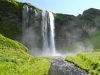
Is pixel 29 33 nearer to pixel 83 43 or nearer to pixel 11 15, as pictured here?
pixel 11 15

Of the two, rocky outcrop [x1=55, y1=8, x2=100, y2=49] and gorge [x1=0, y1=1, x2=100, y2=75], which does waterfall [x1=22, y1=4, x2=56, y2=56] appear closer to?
gorge [x1=0, y1=1, x2=100, y2=75]

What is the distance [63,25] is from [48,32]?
16639 mm

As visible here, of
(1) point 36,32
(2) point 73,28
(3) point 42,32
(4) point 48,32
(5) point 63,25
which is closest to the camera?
(1) point 36,32

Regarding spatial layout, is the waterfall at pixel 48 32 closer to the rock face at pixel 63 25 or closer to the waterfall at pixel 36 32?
the waterfall at pixel 36 32

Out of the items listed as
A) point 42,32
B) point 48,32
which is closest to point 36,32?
point 42,32

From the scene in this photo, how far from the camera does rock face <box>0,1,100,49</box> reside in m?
102

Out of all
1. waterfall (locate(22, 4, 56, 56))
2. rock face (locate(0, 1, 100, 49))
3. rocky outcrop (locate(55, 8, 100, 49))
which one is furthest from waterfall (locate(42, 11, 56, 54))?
rocky outcrop (locate(55, 8, 100, 49))

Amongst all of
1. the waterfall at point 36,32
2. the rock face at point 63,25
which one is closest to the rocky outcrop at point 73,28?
the rock face at point 63,25

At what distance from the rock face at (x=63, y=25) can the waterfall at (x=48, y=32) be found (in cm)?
Result: 345

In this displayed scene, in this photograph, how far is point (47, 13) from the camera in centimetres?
11325

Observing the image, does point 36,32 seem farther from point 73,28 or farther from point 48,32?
point 73,28

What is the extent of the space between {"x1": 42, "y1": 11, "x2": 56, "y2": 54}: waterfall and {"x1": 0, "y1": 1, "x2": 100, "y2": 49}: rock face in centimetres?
345

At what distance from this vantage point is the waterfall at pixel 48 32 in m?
107

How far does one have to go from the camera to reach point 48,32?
11100 cm
